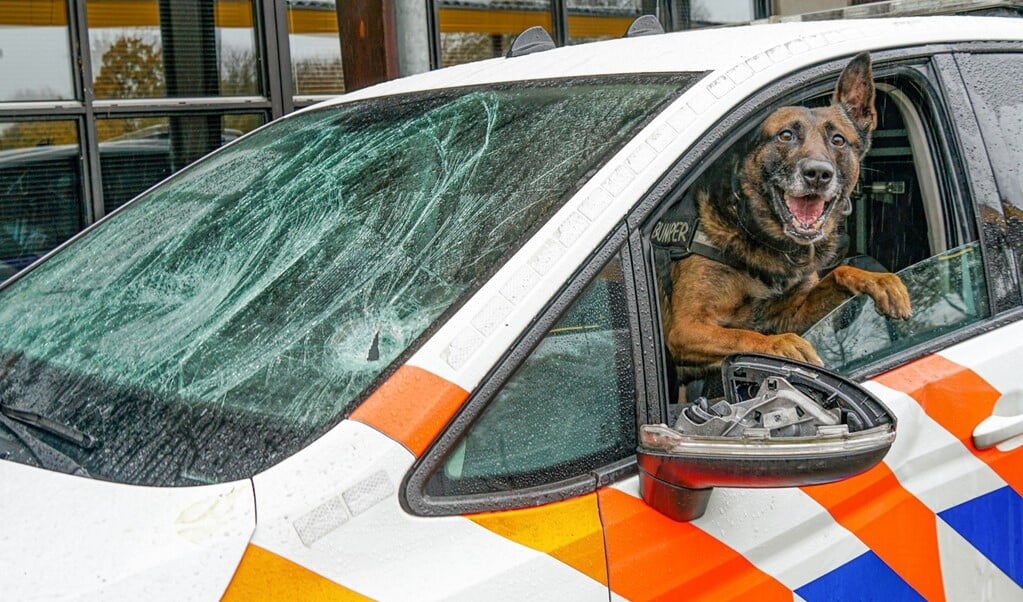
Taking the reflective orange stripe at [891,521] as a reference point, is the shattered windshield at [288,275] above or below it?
above

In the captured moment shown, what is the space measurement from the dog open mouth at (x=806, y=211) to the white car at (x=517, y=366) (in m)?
0.18

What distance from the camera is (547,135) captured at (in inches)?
84.8

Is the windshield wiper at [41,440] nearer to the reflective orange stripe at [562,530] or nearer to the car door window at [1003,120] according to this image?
the reflective orange stripe at [562,530]

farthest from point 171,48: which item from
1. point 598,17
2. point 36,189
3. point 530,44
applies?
point 530,44

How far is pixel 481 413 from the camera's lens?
5.55 feet

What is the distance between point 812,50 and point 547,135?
1.71 feet

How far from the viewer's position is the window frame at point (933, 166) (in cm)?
190

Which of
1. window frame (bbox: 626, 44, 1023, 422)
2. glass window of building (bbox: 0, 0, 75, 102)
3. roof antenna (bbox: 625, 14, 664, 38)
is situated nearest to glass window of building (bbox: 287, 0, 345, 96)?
glass window of building (bbox: 0, 0, 75, 102)

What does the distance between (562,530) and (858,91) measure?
1.15 metres

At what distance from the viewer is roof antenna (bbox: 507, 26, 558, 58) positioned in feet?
9.34

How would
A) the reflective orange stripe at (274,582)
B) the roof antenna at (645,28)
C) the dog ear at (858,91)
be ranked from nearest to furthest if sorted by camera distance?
the reflective orange stripe at (274,582) < the dog ear at (858,91) < the roof antenna at (645,28)

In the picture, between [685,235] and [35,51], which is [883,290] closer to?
[685,235]

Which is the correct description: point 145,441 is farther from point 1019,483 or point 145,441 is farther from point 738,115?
point 1019,483

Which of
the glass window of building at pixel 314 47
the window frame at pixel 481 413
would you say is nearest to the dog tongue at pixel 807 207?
the window frame at pixel 481 413
